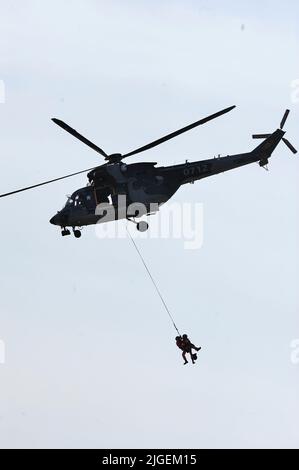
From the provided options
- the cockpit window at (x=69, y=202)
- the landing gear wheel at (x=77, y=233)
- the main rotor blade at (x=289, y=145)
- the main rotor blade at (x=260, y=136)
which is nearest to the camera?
the landing gear wheel at (x=77, y=233)

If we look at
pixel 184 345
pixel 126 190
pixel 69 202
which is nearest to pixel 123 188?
pixel 126 190

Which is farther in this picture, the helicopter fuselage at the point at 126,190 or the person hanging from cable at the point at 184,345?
the helicopter fuselage at the point at 126,190

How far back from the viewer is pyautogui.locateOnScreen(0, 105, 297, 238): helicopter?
56.6 m

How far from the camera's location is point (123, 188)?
5694 centimetres

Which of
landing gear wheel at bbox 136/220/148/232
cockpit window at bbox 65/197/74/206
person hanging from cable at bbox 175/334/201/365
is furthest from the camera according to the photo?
cockpit window at bbox 65/197/74/206

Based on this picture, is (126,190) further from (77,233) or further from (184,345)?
(184,345)

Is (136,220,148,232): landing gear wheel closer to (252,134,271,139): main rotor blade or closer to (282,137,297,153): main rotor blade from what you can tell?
(252,134,271,139): main rotor blade

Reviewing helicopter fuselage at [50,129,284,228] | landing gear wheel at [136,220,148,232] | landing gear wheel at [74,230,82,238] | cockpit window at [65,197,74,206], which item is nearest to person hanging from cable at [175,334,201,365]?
landing gear wheel at [136,220,148,232]

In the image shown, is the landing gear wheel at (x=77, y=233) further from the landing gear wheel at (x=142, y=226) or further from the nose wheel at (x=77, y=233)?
the landing gear wheel at (x=142, y=226)

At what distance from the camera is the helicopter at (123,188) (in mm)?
56562

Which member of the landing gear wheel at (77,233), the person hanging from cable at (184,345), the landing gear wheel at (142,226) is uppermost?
the landing gear wheel at (77,233)

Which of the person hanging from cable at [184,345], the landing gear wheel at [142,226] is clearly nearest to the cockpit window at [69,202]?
the landing gear wheel at [142,226]

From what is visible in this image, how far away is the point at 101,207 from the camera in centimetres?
5700

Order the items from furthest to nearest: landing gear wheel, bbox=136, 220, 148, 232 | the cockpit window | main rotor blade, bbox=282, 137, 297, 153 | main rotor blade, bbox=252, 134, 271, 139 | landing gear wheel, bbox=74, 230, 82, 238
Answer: main rotor blade, bbox=252, 134, 271, 139, main rotor blade, bbox=282, 137, 297, 153, the cockpit window, landing gear wheel, bbox=74, 230, 82, 238, landing gear wheel, bbox=136, 220, 148, 232
